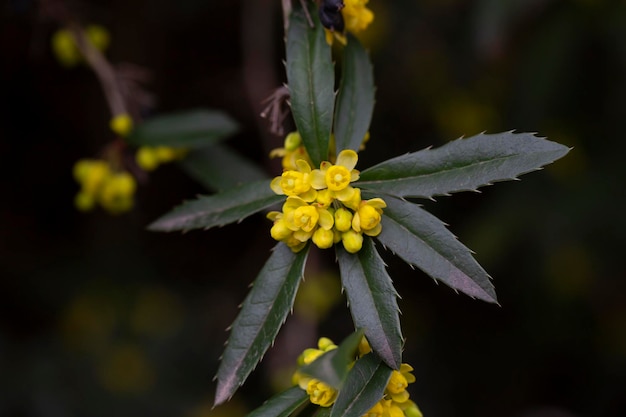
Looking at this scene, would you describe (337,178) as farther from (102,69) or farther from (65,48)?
(65,48)

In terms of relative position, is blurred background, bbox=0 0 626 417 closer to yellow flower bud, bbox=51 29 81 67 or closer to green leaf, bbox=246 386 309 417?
yellow flower bud, bbox=51 29 81 67

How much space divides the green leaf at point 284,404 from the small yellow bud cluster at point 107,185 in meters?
0.98

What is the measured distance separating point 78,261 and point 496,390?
2.38m

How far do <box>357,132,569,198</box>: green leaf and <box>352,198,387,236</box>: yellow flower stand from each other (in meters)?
0.06

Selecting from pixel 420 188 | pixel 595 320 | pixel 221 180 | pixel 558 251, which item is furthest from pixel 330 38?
pixel 595 320

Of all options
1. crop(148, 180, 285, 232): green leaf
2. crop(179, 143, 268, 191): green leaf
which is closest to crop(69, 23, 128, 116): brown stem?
crop(179, 143, 268, 191): green leaf

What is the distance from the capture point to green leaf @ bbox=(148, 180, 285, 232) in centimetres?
153

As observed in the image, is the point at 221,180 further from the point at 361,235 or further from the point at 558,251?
the point at 558,251

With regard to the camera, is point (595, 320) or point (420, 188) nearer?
point (420, 188)

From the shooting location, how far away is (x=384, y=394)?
4.76 ft

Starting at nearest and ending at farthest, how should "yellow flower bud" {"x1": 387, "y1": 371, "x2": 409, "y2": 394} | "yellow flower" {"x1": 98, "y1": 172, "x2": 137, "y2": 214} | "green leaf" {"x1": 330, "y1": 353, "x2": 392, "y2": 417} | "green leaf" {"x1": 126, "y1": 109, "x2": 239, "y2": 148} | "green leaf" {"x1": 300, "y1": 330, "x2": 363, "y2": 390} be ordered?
"green leaf" {"x1": 300, "y1": 330, "x2": 363, "y2": 390} < "green leaf" {"x1": 330, "y1": 353, "x2": 392, "y2": 417} < "yellow flower bud" {"x1": 387, "y1": 371, "x2": 409, "y2": 394} < "green leaf" {"x1": 126, "y1": 109, "x2": 239, "y2": 148} < "yellow flower" {"x1": 98, "y1": 172, "x2": 137, "y2": 214}

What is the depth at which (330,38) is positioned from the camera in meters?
1.61

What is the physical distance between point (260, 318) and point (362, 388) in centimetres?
25

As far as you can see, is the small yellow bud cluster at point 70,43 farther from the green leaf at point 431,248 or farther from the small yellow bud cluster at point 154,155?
the green leaf at point 431,248
